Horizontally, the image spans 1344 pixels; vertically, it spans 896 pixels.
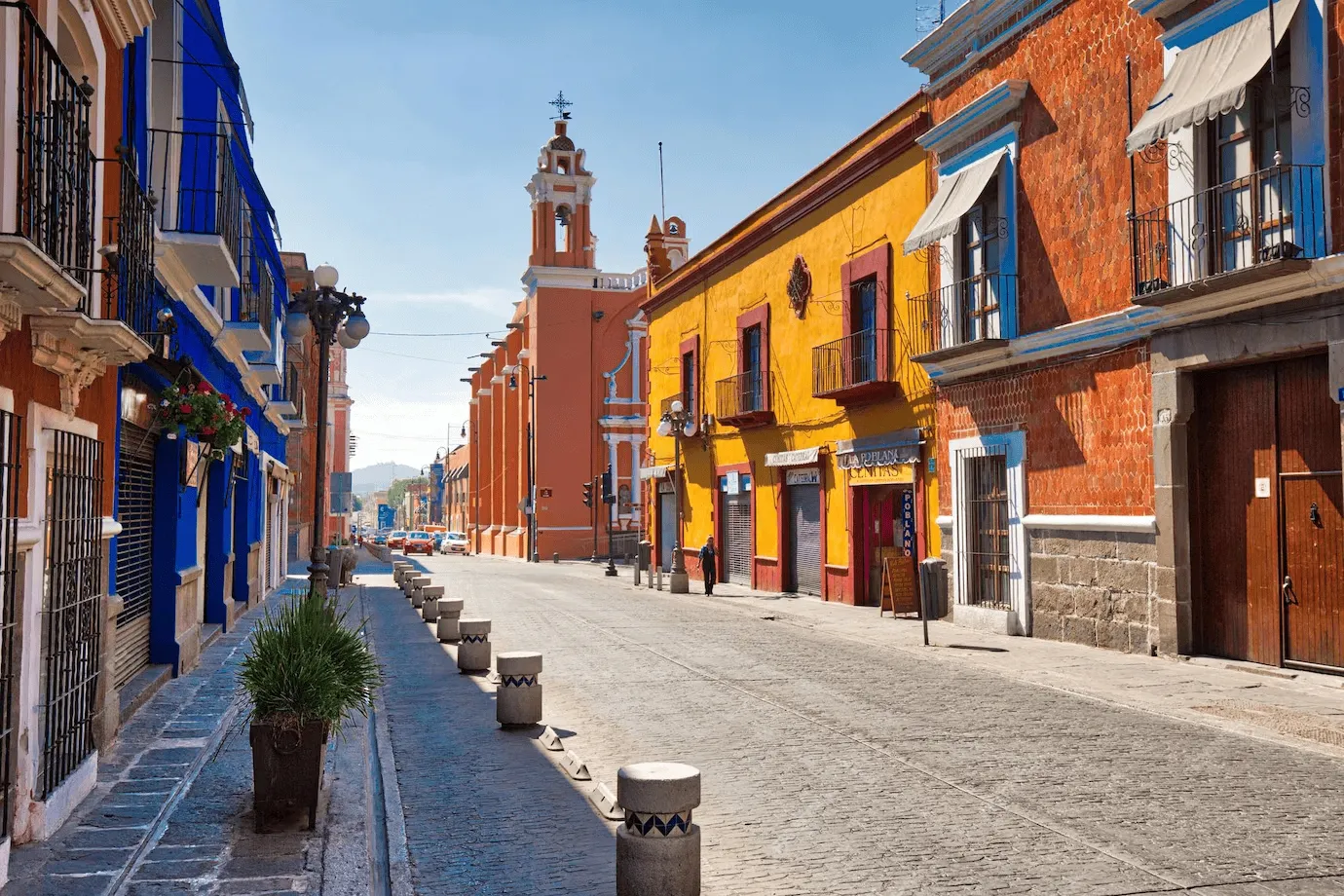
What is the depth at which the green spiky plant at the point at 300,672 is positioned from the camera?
654cm

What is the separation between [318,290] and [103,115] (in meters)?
5.65

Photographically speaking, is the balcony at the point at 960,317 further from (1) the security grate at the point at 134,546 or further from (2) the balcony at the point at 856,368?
(1) the security grate at the point at 134,546

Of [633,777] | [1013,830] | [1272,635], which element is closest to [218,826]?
[633,777]

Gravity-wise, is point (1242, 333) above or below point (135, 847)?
above

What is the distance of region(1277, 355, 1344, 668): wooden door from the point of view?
11.6 metres

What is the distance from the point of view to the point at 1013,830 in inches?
251

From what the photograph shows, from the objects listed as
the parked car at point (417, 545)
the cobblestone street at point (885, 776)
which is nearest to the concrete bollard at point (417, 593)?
the cobblestone street at point (885, 776)

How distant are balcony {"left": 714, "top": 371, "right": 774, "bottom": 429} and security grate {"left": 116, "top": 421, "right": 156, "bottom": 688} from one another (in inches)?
623

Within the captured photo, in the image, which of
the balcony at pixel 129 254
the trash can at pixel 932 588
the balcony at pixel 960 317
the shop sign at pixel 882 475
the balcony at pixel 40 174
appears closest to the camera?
the balcony at pixel 40 174

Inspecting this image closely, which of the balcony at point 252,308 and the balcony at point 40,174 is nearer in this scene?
the balcony at point 40,174

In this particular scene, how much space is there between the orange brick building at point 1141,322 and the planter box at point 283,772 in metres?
9.75

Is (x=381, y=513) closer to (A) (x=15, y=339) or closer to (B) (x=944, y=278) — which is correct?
(B) (x=944, y=278)

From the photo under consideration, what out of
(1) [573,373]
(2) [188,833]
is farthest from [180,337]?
(1) [573,373]

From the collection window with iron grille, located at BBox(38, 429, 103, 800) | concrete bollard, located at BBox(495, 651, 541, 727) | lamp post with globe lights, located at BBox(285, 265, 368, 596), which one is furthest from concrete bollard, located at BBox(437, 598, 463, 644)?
window with iron grille, located at BBox(38, 429, 103, 800)
